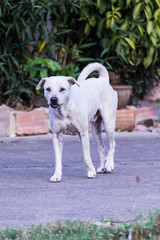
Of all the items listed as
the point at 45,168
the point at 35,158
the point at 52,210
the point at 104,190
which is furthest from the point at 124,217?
the point at 35,158

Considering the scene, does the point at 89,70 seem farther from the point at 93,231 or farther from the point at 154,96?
the point at 154,96

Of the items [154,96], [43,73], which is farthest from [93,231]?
[154,96]

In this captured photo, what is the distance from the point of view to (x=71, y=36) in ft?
30.7

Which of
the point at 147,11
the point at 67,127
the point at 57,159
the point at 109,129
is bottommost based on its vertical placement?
the point at 57,159

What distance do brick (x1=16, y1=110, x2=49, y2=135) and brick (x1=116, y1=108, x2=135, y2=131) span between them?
4.00ft

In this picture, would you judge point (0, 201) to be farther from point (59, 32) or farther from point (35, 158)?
point (59, 32)

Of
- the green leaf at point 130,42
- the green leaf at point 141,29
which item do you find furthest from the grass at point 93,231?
the green leaf at point 141,29

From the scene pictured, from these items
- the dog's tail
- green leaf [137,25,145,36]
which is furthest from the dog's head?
green leaf [137,25,145,36]

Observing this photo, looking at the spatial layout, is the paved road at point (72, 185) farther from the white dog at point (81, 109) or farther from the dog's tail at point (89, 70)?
the dog's tail at point (89, 70)

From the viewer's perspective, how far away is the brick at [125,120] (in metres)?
8.98

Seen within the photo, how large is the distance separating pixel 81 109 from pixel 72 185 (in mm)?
775

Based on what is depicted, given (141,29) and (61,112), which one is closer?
(61,112)

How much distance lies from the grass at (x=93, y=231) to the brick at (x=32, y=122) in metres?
5.05

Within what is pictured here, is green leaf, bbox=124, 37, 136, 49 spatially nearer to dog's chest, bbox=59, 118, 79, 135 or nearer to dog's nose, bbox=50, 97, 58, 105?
dog's chest, bbox=59, 118, 79, 135
